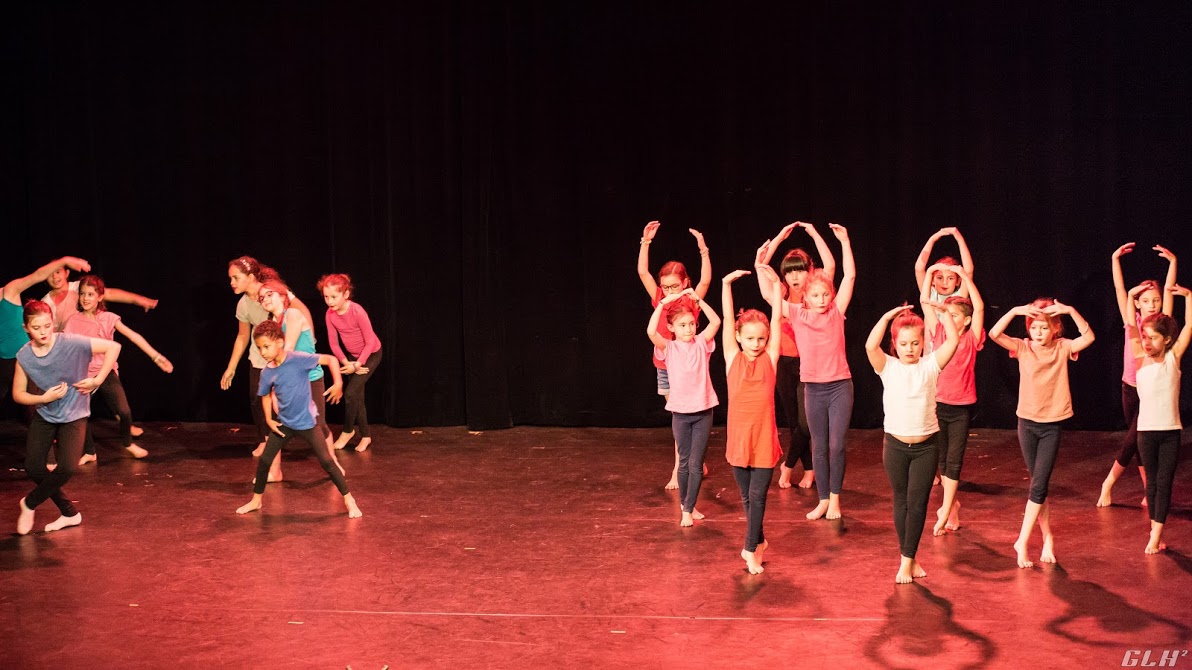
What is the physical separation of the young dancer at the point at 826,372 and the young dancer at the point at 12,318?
4962 mm

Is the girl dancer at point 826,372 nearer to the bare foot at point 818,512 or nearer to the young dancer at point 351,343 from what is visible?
the bare foot at point 818,512

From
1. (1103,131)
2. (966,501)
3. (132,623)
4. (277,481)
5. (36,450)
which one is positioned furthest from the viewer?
(1103,131)

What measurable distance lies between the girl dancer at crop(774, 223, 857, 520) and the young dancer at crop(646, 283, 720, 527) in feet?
1.88

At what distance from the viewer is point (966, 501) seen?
6.98m

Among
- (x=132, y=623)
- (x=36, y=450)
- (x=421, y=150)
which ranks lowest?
(x=132, y=623)

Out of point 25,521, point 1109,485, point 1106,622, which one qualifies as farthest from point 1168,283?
point 25,521

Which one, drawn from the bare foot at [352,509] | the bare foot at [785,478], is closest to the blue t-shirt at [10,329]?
the bare foot at [352,509]

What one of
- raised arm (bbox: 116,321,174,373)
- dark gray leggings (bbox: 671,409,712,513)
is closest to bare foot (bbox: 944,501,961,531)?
dark gray leggings (bbox: 671,409,712,513)

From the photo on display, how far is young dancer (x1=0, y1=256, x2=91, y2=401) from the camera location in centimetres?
789

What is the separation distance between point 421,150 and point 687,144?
7.25 ft

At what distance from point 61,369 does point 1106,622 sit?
553 centimetres

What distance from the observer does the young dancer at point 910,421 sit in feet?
17.5

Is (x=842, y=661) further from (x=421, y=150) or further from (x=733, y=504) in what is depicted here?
(x=421, y=150)

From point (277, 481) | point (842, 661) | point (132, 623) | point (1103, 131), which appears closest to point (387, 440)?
point (277, 481)
